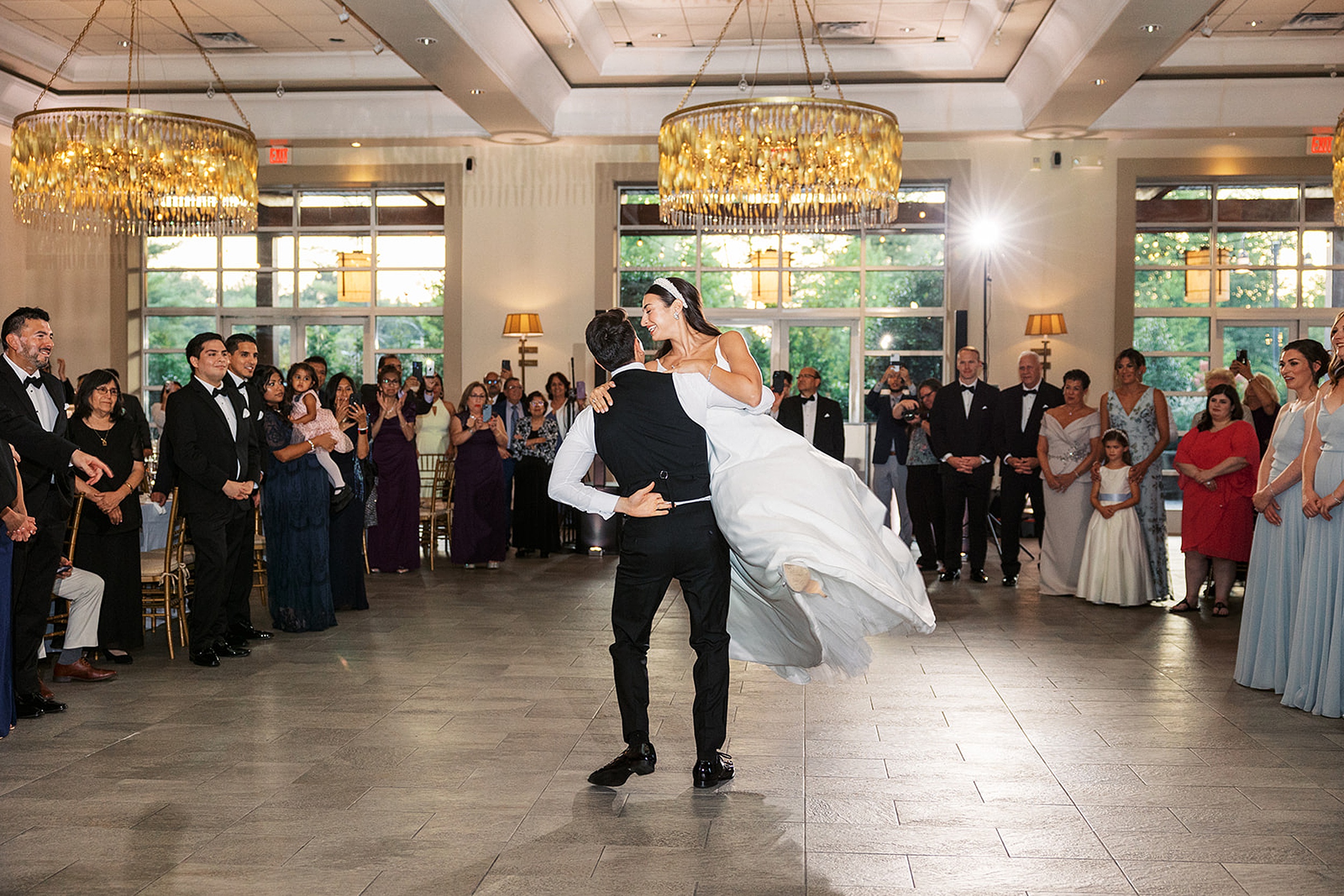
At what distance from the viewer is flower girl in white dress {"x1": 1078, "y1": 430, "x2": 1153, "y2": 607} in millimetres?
7828

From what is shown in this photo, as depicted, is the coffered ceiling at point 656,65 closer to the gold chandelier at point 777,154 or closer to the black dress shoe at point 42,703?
the gold chandelier at point 777,154

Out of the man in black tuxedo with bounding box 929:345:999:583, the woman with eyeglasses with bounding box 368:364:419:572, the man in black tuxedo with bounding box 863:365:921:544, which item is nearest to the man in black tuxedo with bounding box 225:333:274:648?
the woman with eyeglasses with bounding box 368:364:419:572

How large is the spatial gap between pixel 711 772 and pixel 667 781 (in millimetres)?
177

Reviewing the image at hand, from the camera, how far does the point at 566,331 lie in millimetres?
13555

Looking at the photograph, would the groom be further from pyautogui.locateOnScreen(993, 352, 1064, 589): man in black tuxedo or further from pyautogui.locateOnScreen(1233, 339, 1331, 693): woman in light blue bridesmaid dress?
pyautogui.locateOnScreen(993, 352, 1064, 589): man in black tuxedo

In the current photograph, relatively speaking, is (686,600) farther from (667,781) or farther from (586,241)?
(586,241)

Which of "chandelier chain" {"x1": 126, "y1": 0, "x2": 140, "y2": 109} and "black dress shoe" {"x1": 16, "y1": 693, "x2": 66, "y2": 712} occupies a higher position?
"chandelier chain" {"x1": 126, "y1": 0, "x2": 140, "y2": 109}

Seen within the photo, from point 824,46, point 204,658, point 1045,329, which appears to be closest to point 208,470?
point 204,658

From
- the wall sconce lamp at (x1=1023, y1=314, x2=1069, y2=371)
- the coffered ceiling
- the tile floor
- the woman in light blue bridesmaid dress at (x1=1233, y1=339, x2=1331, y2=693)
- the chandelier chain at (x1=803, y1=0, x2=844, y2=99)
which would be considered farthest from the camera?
the wall sconce lamp at (x1=1023, y1=314, x2=1069, y2=371)

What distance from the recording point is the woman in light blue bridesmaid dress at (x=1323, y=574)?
192 inches

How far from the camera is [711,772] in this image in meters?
3.91

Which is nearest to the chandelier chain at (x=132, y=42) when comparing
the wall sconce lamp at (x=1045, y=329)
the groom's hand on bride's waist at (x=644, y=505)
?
the groom's hand on bride's waist at (x=644, y=505)

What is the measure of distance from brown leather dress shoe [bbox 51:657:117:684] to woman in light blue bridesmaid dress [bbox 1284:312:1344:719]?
17.3 ft

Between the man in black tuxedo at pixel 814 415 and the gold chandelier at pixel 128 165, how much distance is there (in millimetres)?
4648
